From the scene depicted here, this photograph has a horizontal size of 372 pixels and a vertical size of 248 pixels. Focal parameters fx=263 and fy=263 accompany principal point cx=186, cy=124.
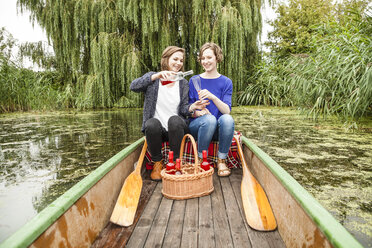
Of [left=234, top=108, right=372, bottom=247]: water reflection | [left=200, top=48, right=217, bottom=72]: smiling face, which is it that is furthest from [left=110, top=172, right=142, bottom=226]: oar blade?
[left=234, top=108, right=372, bottom=247]: water reflection

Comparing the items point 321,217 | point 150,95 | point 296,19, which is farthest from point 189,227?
point 296,19

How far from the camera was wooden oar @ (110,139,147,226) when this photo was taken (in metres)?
1.22

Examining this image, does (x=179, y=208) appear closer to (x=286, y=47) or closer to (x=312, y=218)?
(x=312, y=218)

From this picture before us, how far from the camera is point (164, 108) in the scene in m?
1.90

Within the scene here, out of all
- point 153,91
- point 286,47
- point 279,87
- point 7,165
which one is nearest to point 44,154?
point 7,165

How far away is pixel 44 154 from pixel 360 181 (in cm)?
296

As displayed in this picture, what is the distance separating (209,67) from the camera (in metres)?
1.99

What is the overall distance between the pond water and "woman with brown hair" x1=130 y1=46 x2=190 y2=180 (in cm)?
77

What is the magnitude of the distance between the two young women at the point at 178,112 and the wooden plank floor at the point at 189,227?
0.39 m

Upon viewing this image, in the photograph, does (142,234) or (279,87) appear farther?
(279,87)

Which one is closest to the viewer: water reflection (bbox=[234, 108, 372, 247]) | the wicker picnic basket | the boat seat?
the wicker picnic basket

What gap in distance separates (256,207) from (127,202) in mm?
649

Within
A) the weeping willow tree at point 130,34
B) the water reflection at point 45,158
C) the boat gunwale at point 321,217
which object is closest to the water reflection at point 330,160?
the boat gunwale at point 321,217

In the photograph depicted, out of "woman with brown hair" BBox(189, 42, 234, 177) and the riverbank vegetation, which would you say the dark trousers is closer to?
"woman with brown hair" BBox(189, 42, 234, 177)
